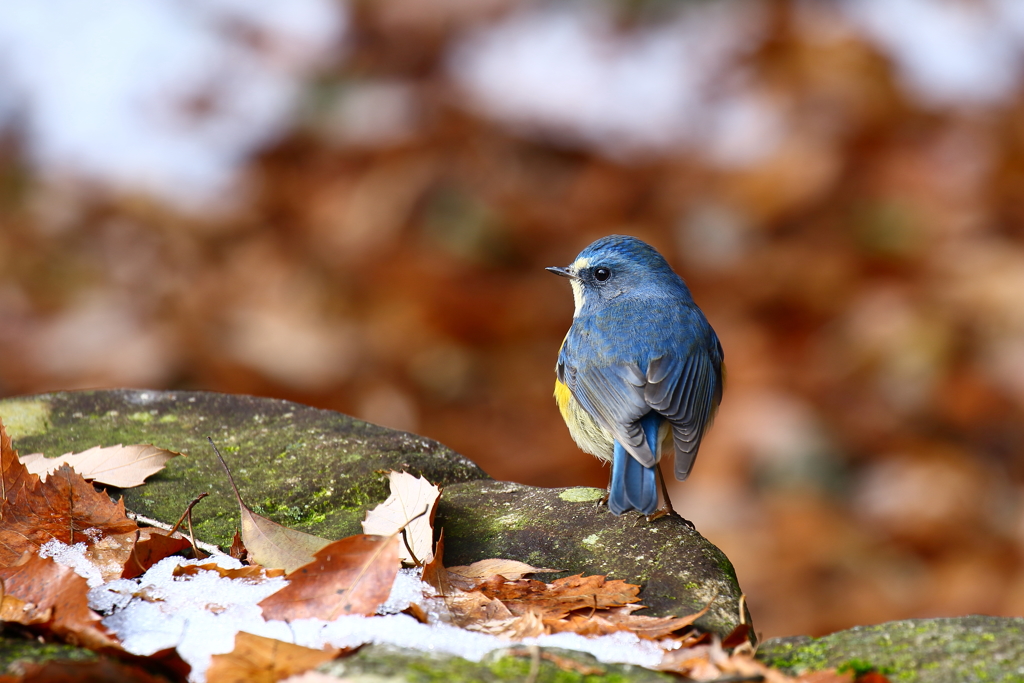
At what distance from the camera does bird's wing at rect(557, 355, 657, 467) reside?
119 inches

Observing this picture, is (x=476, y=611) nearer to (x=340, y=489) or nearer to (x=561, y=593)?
(x=561, y=593)

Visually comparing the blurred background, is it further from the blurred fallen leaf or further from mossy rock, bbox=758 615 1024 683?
the blurred fallen leaf

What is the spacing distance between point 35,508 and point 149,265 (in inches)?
191

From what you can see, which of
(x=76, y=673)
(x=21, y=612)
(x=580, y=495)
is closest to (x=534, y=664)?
(x=76, y=673)

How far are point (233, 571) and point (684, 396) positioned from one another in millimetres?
1528

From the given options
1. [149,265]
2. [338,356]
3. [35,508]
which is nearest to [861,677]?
[35,508]

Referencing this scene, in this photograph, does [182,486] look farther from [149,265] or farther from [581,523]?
[149,265]

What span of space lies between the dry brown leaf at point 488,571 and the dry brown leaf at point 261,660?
56 centimetres

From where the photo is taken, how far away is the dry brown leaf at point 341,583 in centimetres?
196

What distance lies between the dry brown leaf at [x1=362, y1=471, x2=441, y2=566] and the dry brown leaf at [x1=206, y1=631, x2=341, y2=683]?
0.52 metres

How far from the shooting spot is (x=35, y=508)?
2277 millimetres

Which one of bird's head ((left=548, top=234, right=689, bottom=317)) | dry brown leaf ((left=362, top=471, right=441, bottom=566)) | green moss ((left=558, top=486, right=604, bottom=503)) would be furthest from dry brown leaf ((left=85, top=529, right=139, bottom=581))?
bird's head ((left=548, top=234, right=689, bottom=317))

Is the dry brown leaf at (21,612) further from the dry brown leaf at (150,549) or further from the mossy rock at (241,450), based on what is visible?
the mossy rock at (241,450)

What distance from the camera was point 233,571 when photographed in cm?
216
